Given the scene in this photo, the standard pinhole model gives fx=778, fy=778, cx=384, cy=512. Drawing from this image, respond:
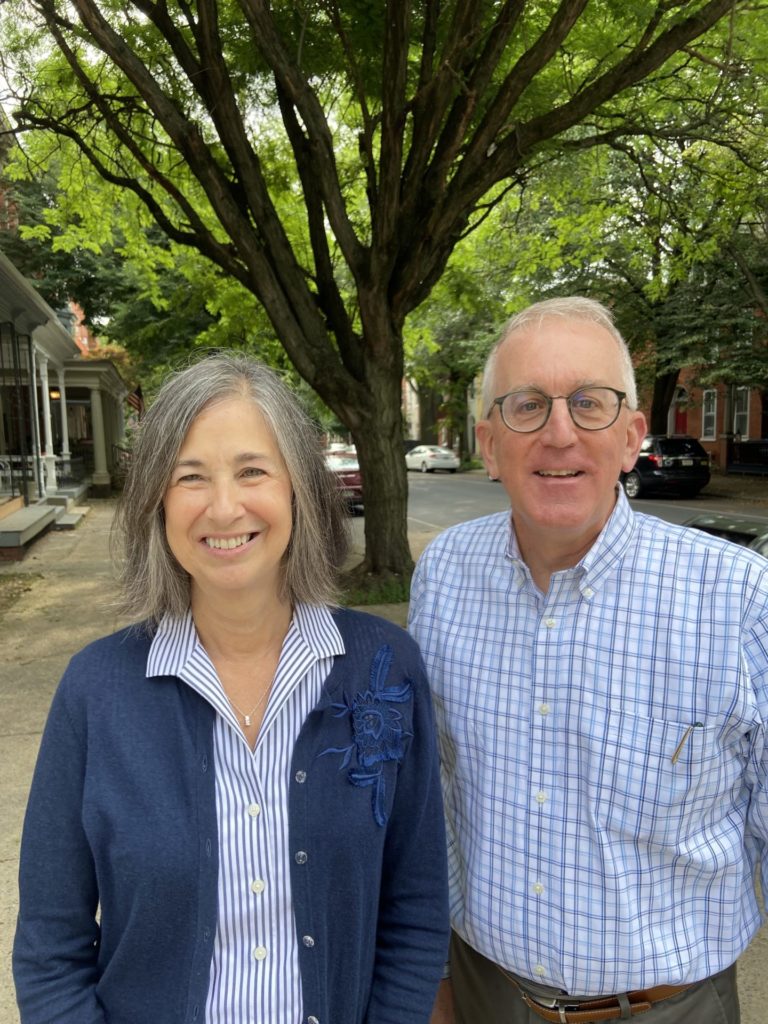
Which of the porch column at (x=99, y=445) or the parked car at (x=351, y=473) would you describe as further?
the porch column at (x=99, y=445)

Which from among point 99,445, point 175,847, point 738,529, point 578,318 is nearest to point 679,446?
point 99,445

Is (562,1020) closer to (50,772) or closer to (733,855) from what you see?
(733,855)

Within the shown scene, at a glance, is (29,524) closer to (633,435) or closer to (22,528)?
(22,528)

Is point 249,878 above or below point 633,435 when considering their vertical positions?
below

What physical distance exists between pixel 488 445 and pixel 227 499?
0.59m

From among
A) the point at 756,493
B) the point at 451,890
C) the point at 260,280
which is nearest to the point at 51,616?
the point at 260,280

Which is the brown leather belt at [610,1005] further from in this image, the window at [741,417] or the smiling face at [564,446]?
the window at [741,417]

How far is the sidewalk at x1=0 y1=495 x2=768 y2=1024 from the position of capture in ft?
9.23

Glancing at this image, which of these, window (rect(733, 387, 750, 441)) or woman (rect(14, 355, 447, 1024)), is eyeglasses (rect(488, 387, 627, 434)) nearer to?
woman (rect(14, 355, 447, 1024))

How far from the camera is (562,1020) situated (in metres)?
1.49

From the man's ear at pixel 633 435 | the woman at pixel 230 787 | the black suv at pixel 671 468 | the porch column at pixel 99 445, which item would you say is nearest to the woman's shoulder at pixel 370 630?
the woman at pixel 230 787

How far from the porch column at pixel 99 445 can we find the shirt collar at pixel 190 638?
72.0 ft

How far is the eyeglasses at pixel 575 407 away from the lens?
4.94 feet

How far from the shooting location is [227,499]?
4.65ft
